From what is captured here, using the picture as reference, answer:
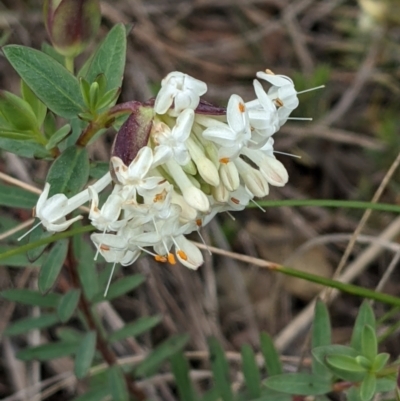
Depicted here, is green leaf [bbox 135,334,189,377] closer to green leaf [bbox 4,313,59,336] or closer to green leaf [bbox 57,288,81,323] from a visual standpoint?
green leaf [bbox 4,313,59,336]

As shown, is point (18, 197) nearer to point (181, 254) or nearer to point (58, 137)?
point (58, 137)

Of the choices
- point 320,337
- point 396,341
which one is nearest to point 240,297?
point 396,341

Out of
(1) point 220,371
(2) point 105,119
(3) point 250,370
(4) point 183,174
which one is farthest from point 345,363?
(2) point 105,119

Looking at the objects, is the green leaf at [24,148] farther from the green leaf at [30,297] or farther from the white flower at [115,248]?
the green leaf at [30,297]

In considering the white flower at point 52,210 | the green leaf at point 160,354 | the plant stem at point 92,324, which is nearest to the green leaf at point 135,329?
the plant stem at point 92,324

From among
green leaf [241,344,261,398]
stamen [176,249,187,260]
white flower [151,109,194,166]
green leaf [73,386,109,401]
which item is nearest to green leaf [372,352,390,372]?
green leaf [241,344,261,398]

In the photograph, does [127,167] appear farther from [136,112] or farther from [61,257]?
[61,257]
